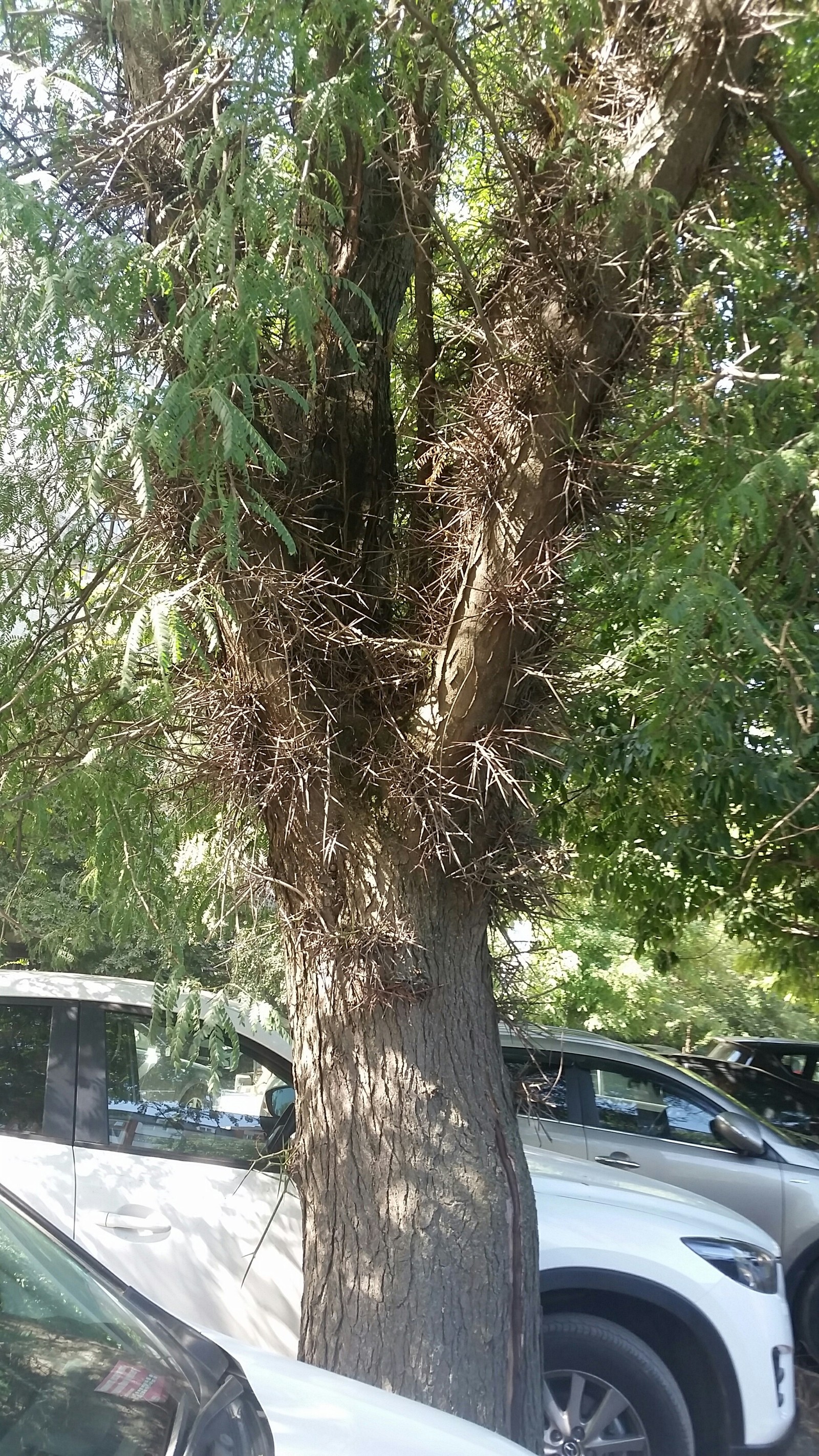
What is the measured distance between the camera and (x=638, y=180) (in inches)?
109

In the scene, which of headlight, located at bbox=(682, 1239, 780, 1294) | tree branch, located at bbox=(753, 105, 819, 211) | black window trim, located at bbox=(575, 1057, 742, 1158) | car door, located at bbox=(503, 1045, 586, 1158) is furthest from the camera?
black window trim, located at bbox=(575, 1057, 742, 1158)

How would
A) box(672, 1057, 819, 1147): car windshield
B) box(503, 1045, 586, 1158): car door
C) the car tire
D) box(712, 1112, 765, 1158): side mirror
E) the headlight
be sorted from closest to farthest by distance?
1. the headlight
2. box(503, 1045, 586, 1158): car door
3. box(712, 1112, 765, 1158): side mirror
4. the car tire
5. box(672, 1057, 819, 1147): car windshield

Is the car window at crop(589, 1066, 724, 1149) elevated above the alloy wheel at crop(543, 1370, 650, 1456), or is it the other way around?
the car window at crop(589, 1066, 724, 1149)

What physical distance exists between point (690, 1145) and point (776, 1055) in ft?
6.93

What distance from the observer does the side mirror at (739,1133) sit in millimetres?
5730

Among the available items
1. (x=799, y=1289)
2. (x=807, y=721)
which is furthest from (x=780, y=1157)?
(x=807, y=721)

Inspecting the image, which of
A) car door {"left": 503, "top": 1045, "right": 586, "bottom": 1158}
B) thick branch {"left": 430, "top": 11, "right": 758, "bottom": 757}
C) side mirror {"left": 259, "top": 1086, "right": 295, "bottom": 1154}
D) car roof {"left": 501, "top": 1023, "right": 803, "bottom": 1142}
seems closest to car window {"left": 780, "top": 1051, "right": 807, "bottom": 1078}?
car roof {"left": 501, "top": 1023, "right": 803, "bottom": 1142}

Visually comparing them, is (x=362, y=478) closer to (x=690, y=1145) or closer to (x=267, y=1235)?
(x=267, y=1235)

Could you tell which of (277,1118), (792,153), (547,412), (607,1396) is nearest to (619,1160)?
(607,1396)

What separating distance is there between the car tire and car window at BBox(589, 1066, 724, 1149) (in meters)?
0.92

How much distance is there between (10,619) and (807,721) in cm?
290

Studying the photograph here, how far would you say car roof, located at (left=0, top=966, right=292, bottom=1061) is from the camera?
13.0 ft

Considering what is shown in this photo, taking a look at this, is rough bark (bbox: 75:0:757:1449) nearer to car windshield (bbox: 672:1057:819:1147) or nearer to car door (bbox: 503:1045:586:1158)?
car door (bbox: 503:1045:586:1158)

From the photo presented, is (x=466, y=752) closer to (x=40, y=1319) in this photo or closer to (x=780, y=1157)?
(x=40, y=1319)
